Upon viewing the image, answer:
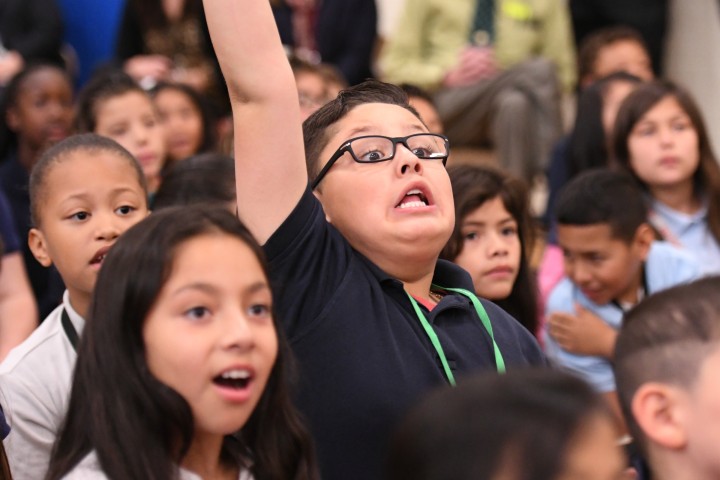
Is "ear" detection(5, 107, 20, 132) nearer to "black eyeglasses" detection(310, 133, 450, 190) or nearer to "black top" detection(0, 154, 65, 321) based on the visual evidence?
"black top" detection(0, 154, 65, 321)

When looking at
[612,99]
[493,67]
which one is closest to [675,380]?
[612,99]

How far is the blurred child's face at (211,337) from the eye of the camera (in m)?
Answer: 1.64

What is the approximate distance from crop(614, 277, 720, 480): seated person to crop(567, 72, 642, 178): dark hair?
2460mm

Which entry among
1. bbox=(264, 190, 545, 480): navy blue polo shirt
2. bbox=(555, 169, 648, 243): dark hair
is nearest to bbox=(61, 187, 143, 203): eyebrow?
bbox=(264, 190, 545, 480): navy blue polo shirt

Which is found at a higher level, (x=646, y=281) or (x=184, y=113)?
(x=184, y=113)

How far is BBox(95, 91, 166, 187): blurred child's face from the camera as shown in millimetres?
3828

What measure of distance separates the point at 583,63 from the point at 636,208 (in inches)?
72.6

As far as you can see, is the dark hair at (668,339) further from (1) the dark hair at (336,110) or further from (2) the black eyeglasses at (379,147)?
(1) the dark hair at (336,110)

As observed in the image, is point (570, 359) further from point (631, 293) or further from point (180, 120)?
point (180, 120)

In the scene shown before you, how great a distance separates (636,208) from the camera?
3.47m

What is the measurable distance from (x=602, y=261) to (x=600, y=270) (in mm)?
25

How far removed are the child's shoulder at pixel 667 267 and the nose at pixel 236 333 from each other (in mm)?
2006

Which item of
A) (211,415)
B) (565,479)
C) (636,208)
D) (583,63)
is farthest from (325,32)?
(565,479)

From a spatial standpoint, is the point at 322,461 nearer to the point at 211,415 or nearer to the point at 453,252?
the point at 211,415
